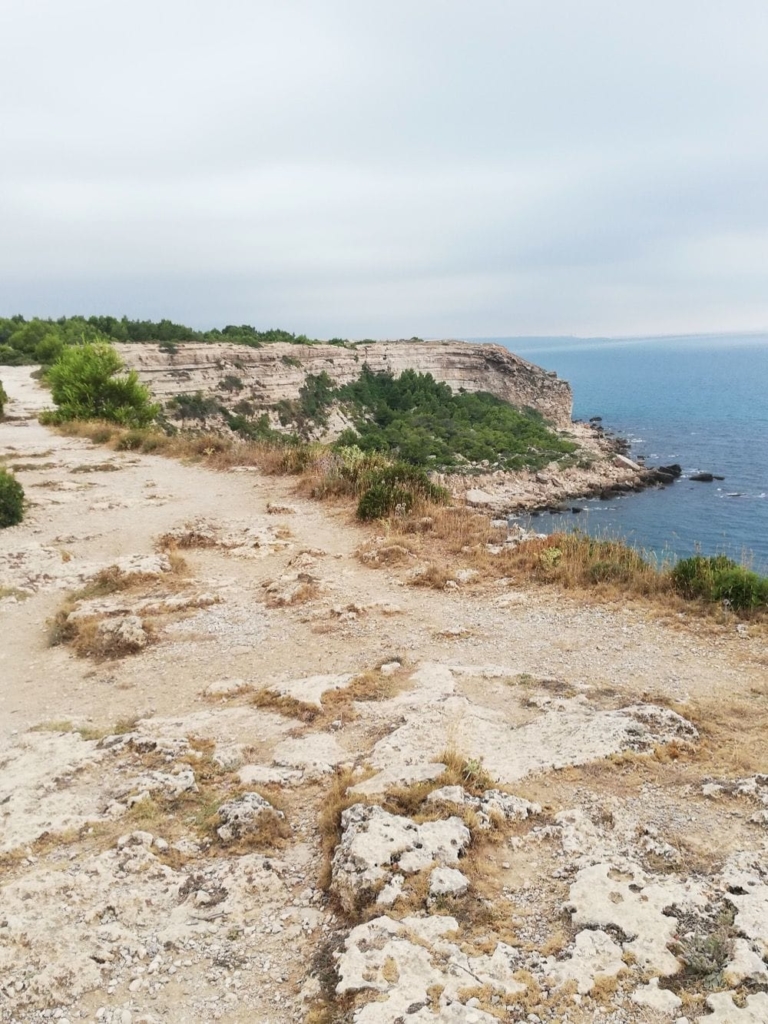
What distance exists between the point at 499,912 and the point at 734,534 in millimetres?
43392

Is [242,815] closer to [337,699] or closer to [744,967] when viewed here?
[337,699]

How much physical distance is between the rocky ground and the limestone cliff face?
3734cm

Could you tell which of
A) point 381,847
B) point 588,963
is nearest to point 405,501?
point 381,847

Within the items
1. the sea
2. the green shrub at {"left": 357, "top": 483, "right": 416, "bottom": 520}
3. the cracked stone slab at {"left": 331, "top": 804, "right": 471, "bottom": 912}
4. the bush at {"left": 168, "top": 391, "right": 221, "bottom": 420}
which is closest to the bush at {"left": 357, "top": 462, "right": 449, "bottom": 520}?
the green shrub at {"left": 357, "top": 483, "right": 416, "bottom": 520}

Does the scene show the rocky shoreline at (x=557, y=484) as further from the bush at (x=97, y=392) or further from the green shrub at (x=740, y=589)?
the green shrub at (x=740, y=589)

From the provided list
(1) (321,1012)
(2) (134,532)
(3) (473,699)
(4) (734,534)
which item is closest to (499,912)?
(1) (321,1012)

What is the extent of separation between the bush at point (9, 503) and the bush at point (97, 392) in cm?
1199

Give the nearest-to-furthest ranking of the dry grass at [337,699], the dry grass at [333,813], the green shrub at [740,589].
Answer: the dry grass at [333,813], the dry grass at [337,699], the green shrub at [740,589]

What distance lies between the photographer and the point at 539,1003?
3.50 m

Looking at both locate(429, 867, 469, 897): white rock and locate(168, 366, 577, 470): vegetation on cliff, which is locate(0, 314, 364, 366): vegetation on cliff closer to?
locate(168, 366, 577, 470): vegetation on cliff

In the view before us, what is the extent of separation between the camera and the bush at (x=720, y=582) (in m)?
9.20

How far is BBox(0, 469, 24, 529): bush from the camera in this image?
13.1 metres

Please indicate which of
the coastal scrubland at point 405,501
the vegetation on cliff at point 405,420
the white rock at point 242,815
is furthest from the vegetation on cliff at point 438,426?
the white rock at point 242,815

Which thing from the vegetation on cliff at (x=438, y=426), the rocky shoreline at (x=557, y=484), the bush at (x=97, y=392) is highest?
the bush at (x=97, y=392)
